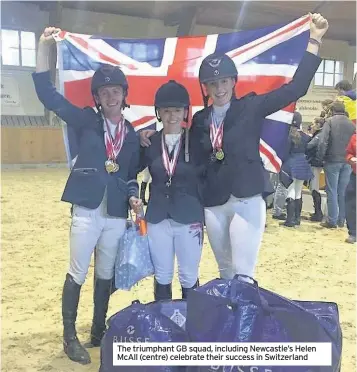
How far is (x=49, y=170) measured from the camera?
10531 mm

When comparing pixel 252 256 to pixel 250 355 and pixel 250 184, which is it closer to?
pixel 250 184

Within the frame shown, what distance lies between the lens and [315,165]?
5.90m

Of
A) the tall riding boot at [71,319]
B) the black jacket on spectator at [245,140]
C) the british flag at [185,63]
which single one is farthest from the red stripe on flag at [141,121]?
the tall riding boot at [71,319]

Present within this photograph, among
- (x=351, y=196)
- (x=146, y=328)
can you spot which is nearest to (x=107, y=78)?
(x=146, y=328)

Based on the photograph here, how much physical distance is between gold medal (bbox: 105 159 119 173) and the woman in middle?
0.15m

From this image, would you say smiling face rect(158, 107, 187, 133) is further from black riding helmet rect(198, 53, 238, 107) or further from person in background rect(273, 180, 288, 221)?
person in background rect(273, 180, 288, 221)

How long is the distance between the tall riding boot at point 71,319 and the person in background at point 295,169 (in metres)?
3.57

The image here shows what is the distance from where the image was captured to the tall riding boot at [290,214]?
5652mm

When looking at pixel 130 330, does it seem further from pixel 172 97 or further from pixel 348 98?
pixel 348 98

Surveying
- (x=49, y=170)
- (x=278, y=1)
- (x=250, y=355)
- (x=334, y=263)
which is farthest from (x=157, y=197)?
(x=278, y=1)

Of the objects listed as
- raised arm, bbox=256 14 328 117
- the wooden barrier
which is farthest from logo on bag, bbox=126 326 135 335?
the wooden barrier

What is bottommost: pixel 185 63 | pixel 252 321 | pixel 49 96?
pixel 252 321

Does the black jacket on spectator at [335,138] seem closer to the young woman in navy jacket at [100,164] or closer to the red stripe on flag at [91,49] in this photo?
the red stripe on flag at [91,49]

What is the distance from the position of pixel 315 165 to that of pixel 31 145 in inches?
284
